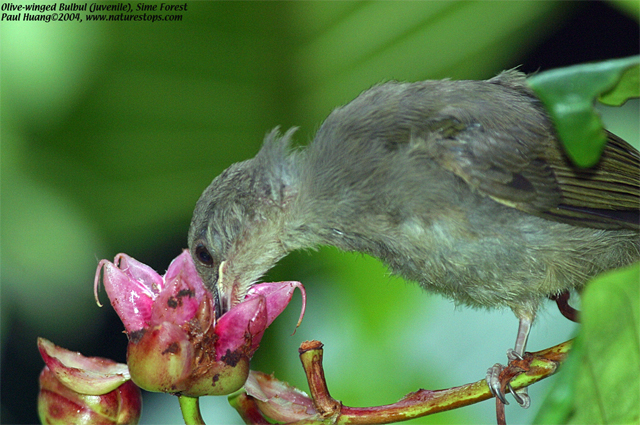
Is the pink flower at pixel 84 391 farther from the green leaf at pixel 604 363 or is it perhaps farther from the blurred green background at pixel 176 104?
the green leaf at pixel 604 363

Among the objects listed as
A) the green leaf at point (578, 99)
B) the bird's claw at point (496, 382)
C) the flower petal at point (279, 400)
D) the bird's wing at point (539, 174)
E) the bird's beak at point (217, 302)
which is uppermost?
the green leaf at point (578, 99)

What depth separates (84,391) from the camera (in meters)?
1.34

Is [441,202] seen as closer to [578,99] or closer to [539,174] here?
[539,174]

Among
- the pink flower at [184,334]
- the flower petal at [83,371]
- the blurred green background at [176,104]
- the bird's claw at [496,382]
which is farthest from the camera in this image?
the blurred green background at [176,104]

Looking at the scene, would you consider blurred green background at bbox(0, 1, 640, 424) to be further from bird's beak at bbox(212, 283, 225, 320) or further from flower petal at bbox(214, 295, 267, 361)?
flower petal at bbox(214, 295, 267, 361)

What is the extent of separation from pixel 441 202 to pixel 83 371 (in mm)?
969

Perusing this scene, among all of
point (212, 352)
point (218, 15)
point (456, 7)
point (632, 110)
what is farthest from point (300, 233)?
point (632, 110)

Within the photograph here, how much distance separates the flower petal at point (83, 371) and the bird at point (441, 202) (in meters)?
0.54

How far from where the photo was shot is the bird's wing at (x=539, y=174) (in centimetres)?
174

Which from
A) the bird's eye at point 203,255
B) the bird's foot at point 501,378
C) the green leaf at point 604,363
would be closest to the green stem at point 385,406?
the bird's foot at point 501,378

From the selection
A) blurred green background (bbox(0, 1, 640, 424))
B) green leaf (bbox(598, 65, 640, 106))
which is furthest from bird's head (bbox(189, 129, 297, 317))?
green leaf (bbox(598, 65, 640, 106))

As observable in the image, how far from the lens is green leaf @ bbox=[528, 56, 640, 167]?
79 cm

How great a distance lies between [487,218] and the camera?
1723 mm

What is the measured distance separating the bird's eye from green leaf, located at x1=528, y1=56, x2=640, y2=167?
137cm
